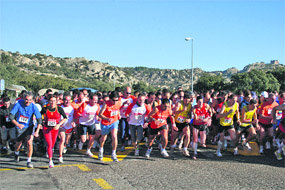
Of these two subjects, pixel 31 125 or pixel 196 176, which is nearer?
pixel 196 176

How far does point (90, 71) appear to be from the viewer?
488 ft

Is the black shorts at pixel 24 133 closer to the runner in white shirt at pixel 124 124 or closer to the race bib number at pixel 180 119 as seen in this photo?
the runner in white shirt at pixel 124 124

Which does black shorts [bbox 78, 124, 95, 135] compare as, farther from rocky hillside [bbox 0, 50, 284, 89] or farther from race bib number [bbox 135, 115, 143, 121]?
rocky hillside [bbox 0, 50, 284, 89]

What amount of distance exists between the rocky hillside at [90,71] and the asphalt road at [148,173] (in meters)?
104

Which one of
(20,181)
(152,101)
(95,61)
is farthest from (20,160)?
(95,61)

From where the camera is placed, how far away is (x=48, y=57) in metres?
152

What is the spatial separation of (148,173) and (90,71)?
145m

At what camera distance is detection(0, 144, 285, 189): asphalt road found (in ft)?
19.2

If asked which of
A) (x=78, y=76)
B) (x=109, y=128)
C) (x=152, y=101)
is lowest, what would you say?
(x=109, y=128)

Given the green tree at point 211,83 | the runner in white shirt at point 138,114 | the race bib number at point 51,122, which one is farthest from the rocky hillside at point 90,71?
the race bib number at point 51,122

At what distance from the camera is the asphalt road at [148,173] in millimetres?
5844

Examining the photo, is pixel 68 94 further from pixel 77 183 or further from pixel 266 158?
pixel 266 158

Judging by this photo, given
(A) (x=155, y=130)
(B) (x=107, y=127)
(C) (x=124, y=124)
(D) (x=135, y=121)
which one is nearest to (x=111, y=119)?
(B) (x=107, y=127)

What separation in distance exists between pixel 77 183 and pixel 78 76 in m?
124
